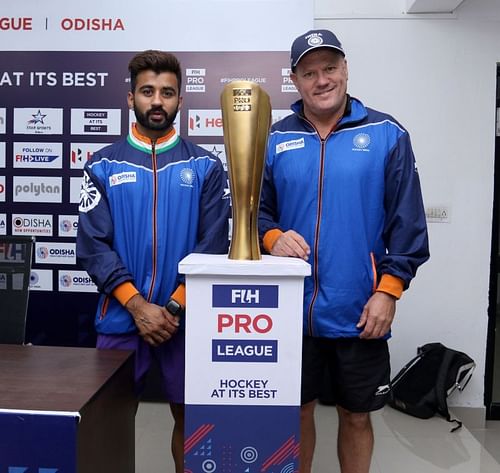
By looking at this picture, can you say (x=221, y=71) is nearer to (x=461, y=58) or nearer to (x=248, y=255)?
(x=461, y=58)

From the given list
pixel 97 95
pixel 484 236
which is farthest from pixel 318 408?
pixel 97 95

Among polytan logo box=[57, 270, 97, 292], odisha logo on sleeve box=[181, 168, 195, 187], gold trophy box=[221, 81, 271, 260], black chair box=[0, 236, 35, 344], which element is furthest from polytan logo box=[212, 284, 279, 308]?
polytan logo box=[57, 270, 97, 292]

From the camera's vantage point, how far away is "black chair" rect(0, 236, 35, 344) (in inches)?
71.5

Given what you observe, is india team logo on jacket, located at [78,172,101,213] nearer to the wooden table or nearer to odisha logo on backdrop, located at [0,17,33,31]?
the wooden table

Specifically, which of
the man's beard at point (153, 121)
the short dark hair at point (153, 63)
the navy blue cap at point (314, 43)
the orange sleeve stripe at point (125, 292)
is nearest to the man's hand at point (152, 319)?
the orange sleeve stripe at point (125, 292)

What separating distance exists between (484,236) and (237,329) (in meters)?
2.05

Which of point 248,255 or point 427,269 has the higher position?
point 248,255

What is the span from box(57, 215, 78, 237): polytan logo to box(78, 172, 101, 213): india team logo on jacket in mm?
1344

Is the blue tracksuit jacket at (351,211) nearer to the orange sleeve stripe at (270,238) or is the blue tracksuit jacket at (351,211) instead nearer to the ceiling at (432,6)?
the orange sleeve stripe at (270,238)

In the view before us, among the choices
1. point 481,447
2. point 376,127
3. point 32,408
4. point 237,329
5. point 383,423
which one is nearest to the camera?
point 32,408

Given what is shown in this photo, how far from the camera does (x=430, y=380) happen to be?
2787 mm

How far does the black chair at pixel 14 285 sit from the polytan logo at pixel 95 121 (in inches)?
43.0

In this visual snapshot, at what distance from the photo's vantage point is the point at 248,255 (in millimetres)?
1329

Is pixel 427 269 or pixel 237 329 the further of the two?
pixel 427 269
